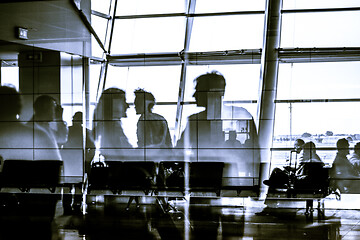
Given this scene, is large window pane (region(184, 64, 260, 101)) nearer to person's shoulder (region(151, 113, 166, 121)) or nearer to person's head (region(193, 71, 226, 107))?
person's head (region(193, 71, 226, 107))

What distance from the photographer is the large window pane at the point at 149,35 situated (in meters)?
4.93

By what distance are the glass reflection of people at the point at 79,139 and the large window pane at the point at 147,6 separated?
50.7 inches

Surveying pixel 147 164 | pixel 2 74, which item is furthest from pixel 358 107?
pixel 2 74

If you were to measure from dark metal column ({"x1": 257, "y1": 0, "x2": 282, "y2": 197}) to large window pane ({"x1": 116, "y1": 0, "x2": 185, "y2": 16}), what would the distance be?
102cm

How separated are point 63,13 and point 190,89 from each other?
1566mm

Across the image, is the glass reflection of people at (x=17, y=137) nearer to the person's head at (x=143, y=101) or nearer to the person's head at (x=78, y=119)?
the person's head at (x=78, y=119)

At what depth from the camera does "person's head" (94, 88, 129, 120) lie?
5074 mm

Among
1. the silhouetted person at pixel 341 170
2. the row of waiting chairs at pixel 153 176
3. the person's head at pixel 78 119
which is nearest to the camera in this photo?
the silhouetted person at pixel 341 170

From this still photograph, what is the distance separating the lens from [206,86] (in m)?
4.97

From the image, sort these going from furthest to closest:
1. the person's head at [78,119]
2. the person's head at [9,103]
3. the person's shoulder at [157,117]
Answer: the person's head at [78,119] < the person's head at [9,103] < the person's shoulder at [157,117]

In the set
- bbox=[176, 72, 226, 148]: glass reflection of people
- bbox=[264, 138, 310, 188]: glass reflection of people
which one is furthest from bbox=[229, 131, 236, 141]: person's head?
bbox=[264, 138, 310, 188]: glass reflection of people

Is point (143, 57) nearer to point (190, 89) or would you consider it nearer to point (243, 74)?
point (190, 89)

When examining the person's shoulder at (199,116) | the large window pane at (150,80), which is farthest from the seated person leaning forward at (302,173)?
the large window pane at (150,80)

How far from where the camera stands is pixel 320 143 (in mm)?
4688
